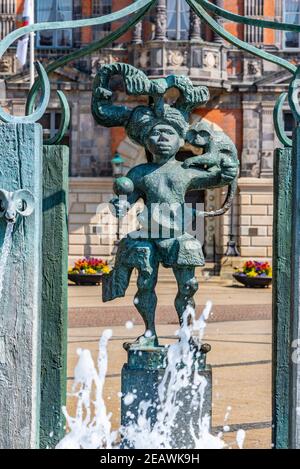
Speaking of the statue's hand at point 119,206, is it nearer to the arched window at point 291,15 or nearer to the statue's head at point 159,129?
→ the statue's head at point 159,129

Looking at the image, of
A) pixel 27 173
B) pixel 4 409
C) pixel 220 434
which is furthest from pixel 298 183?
pixel 220 434

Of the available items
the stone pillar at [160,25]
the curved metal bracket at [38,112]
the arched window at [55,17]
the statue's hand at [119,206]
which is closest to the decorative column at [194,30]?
the stone pillar at [160,25]

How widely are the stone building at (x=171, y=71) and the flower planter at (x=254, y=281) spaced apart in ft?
14.4

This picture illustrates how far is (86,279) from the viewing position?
25438 mm

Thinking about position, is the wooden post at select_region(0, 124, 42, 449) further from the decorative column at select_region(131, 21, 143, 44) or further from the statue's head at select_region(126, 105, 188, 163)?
the decorative column at select_region(131, 21, 143, 44)

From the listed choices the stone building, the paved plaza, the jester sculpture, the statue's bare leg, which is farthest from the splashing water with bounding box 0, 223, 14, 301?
the stone building

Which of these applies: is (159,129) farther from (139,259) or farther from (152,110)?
(139,259)

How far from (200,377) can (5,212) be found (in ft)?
5.22

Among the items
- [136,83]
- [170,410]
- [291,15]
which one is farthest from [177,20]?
[170,410]

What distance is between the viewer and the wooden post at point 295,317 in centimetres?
484

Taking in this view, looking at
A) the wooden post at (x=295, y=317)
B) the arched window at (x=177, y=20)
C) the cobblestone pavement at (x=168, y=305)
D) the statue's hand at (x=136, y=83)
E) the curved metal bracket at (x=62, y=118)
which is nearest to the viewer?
the wooden post at (x=295, y=317)

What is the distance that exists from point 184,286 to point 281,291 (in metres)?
0.63

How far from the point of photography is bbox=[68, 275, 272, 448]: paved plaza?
26.0 ft

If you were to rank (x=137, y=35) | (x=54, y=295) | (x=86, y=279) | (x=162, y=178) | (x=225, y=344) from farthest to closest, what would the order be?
(x=137, y=35) < (x=86, y=279) < (x=225, y=344) < (x=162, y=178) < (x=54, y=295)
